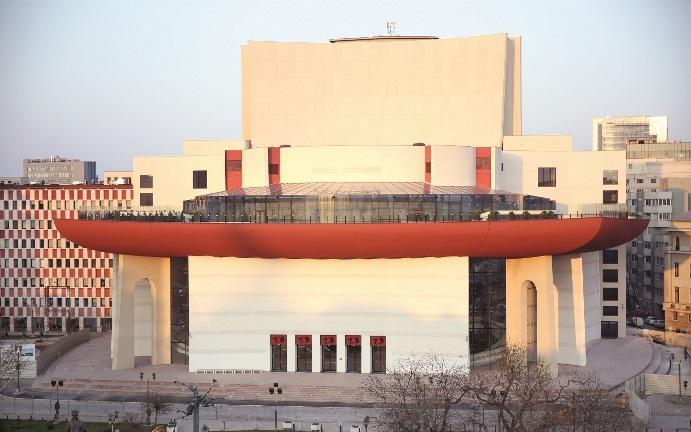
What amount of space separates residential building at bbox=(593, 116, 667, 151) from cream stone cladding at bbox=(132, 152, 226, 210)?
433ft

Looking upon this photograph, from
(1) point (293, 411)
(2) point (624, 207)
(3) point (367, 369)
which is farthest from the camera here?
(2) point (624, 207)

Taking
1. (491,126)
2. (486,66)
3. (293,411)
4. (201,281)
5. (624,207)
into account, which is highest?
(486,66)

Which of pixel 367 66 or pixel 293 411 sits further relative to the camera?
pixel 367 66

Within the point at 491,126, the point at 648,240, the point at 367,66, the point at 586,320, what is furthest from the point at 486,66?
the point at 648,240

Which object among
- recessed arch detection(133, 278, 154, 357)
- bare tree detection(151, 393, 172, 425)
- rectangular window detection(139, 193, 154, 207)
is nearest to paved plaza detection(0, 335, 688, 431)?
bare tree detection(151, 393, 172, 425)

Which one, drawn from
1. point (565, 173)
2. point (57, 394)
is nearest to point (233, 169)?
point (57, 394)

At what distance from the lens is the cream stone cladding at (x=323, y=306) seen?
54719 mm

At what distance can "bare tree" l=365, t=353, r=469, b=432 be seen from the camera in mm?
39281

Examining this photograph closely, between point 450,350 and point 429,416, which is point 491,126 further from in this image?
point 429,416

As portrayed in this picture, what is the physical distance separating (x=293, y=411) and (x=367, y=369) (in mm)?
8343

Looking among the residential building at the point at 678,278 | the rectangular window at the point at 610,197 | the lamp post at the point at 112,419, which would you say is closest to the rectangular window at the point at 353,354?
the lamp post at the point at 112,419

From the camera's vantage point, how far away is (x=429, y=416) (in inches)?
1609

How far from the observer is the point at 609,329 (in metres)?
69.2

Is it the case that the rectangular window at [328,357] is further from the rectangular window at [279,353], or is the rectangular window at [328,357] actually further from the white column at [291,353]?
the rectangular window at [279,353]
